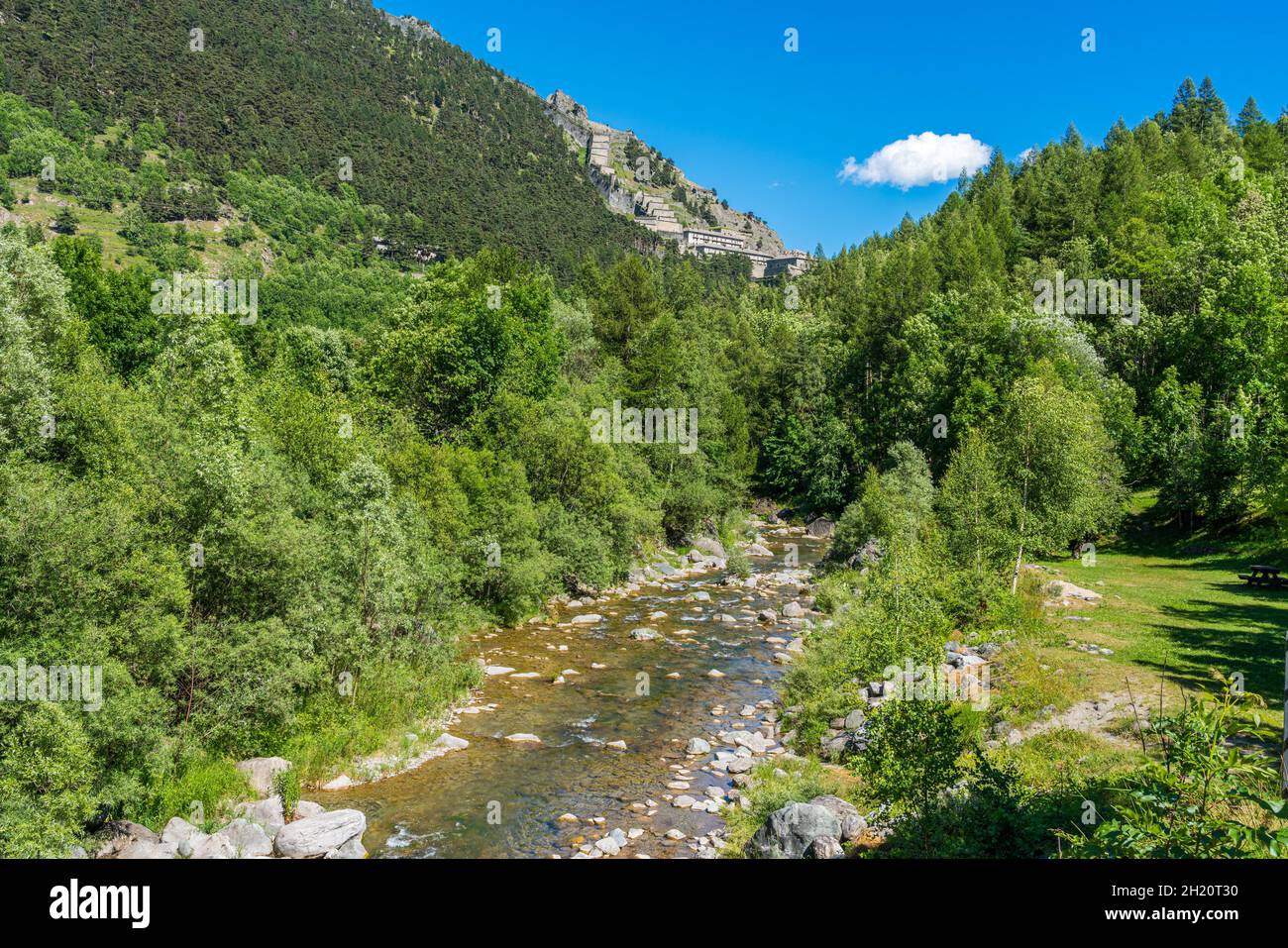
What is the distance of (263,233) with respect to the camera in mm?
141750

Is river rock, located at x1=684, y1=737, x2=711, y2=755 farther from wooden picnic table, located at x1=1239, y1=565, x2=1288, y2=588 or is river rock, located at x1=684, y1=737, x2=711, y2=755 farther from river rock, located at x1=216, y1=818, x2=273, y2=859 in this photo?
wooden picnic table, located at x1=1239, y1=565, x2=1288, y2=588

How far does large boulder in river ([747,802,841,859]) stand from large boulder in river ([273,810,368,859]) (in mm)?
8426

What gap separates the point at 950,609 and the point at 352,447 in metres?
24.0

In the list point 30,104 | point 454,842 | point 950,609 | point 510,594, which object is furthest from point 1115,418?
point 30,104

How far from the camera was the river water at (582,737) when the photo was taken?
59.2 ft

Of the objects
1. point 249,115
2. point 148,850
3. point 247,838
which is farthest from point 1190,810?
point 249,115

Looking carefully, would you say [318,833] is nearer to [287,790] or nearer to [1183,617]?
[287,790]

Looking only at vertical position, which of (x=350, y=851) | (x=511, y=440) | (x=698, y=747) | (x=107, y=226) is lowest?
(x=698, y=747)

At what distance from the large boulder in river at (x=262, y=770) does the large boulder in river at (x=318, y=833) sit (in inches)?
67.4

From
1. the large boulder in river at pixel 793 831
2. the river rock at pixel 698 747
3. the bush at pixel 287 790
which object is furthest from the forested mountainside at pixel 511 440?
the large boulder in river at pixel 793 831

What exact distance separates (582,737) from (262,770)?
920cm

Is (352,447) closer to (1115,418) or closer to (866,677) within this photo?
(866,677)

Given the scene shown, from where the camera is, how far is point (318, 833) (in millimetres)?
16203

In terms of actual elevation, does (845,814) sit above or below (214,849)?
above
